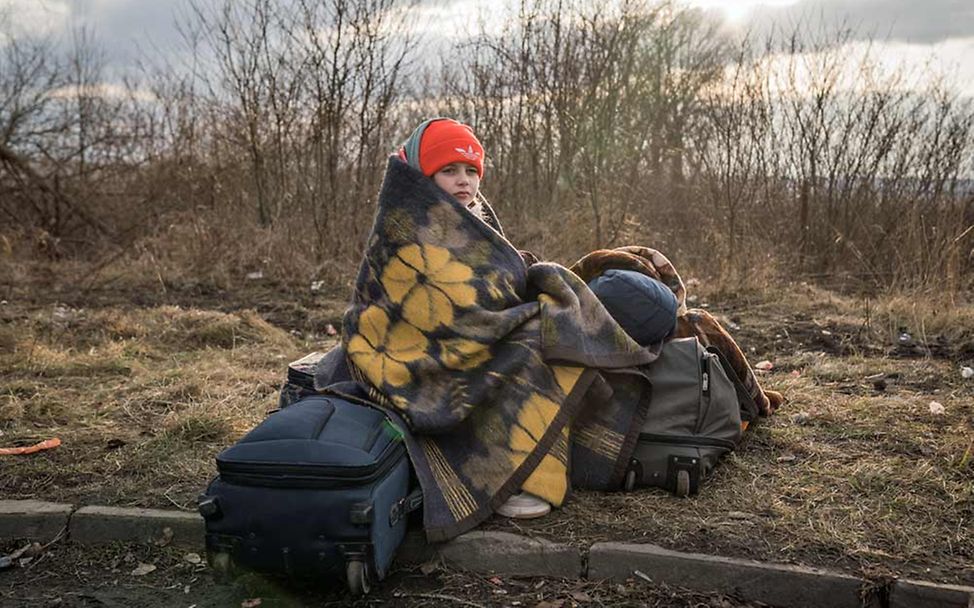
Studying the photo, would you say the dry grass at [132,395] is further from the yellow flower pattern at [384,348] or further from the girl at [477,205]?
the girl at [477,205]

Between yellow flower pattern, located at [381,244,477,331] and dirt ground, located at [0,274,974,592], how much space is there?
2.76ft

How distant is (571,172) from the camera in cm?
1098

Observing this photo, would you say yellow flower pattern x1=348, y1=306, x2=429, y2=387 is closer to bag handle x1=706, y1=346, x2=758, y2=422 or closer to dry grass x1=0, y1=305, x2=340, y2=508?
dry grass x1=0, y1=305, x2=340, y2=508

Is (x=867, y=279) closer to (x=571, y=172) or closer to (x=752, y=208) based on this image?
(x=752, y=208)

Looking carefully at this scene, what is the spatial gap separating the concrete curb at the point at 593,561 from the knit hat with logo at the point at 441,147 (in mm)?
1441

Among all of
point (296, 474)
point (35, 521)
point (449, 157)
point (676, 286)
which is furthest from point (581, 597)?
point (35, 521)

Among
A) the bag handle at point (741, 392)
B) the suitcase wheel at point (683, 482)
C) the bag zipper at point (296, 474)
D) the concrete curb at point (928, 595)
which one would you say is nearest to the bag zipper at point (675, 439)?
the suitcase wheel at point (683, 482)

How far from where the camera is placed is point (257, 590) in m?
2.75

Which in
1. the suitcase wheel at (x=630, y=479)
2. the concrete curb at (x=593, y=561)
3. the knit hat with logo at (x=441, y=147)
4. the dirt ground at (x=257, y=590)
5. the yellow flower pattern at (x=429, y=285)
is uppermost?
the knit hat with logo at (x=441, y=147)

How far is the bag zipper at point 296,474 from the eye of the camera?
2475 millimetres

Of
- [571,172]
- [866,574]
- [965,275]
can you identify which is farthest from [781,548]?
[571,172]

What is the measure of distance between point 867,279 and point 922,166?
1.43 m

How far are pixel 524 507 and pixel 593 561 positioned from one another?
1.12 ft

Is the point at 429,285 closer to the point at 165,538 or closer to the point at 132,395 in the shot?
the point at 165,538
